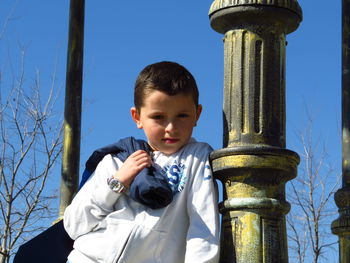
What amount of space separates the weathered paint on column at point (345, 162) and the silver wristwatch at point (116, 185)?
3030 millimetres

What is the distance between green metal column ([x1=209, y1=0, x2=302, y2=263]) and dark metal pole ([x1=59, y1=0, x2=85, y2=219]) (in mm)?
2659

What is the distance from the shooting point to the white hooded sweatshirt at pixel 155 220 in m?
3.01

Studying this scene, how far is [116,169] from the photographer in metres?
3.30

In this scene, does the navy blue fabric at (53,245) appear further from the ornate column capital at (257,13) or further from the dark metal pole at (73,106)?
the dark metal pole at (73,106)

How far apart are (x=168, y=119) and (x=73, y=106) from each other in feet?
9.14

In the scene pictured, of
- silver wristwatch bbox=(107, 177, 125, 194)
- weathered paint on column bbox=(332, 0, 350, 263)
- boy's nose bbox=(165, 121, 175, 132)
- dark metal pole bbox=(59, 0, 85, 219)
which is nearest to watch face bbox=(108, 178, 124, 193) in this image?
silver wristwatch bbox=(107, 177, 125, 194)

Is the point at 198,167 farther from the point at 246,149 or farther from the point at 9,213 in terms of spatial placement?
the point at 9,213

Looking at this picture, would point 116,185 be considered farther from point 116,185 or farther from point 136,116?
point 136,116

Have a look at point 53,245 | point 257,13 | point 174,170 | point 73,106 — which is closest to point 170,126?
point 174,170

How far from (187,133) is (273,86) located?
408 millimetres

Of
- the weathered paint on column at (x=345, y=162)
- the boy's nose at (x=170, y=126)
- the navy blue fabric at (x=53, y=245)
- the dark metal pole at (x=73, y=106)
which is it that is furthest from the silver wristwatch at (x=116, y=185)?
the weathered paint on column at (x=345, y=162)

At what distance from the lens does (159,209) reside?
3096 millimetres

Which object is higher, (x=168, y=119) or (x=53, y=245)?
(x=168, y=119)

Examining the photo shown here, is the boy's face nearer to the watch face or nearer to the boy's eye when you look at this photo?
the boy's eye
